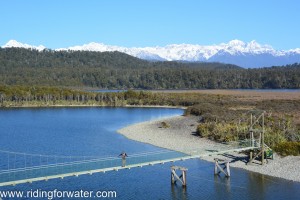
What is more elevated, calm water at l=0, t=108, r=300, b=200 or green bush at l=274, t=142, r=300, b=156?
green bush at l=274, t=142, r=300, b=156

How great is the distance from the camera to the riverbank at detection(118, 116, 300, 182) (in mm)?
34688

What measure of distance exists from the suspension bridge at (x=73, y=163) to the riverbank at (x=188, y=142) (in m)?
1.31

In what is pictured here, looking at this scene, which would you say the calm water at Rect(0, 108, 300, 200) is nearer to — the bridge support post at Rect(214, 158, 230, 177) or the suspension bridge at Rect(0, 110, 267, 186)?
the bridge support post at Rect(214, 158, 230, 177)

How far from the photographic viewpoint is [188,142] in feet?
157

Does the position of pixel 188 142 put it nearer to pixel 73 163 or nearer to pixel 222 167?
pixel 222 167

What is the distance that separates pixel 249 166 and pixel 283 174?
11.9 ft

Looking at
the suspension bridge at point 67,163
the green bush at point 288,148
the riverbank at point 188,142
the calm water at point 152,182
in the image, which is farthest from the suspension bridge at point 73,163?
the green bush at point 288,148

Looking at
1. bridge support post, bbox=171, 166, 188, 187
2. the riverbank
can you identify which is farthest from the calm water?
the riverbank

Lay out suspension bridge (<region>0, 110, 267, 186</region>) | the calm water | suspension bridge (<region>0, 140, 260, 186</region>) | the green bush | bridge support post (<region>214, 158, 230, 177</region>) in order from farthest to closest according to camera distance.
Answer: the green bush, bridge support post (<region>214, 158, 230, 177</region>), the calm water, suspension bridge (<region>0, 110, 267, 186</region>), suspension bridge (<region>0, 140, 260, 186</region>)

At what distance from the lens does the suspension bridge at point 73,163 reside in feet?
92.8

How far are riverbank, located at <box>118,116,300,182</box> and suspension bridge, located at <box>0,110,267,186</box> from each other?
1310mm

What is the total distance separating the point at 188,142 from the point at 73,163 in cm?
1837

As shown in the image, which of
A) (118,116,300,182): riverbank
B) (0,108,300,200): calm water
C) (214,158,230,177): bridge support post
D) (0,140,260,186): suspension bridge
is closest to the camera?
(0,140,260,186): suspension bridge

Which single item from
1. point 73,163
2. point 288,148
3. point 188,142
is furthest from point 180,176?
point 188,142
